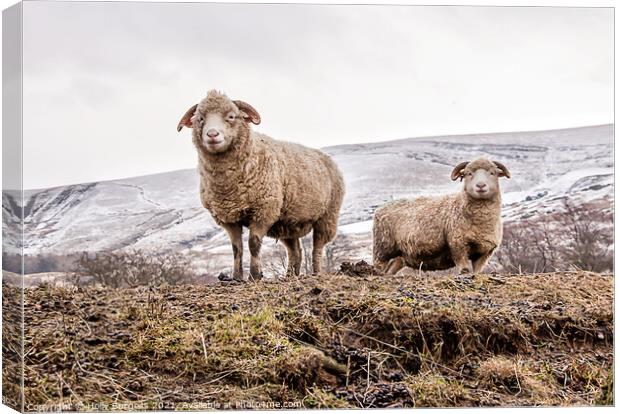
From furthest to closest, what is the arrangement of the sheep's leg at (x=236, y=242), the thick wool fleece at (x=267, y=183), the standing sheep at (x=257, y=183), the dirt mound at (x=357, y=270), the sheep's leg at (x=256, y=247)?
the sheep's leg at (x=236, y=242) → the sheep's leg at (x=256, y=247) → the thick wool fleece at (x=267, y=183) → the dirt mound at (x=357, y=270) → the standing sheep at (x=257, y=183)

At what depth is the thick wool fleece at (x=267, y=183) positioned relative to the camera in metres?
11.8

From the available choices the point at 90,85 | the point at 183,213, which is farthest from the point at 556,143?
the point at 90,85

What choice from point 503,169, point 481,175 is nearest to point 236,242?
point 481,175

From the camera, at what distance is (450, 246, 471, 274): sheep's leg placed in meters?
12.7

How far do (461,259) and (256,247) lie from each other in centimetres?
248

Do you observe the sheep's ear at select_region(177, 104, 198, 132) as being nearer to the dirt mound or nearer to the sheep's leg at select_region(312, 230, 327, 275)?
the dirt mound

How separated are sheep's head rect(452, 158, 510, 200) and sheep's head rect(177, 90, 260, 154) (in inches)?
96.5

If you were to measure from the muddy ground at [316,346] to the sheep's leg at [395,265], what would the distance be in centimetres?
243

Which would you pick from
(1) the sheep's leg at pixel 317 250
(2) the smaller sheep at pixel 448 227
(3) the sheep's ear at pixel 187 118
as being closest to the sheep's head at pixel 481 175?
(2) the smaller sheep at pixel 448 227

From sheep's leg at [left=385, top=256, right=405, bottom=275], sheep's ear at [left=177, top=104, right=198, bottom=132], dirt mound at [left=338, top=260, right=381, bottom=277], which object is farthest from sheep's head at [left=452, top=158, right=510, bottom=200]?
sheep's ear at [left=177, top=104, right=198, bottom=132]

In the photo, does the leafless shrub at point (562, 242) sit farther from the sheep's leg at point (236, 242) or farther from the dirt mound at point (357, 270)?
the sheep's leg at point (236, 242)

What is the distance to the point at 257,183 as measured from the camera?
39.5ft

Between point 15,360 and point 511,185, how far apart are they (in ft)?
18.9

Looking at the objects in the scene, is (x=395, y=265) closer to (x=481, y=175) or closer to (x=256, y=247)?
(x=481, y=175)
